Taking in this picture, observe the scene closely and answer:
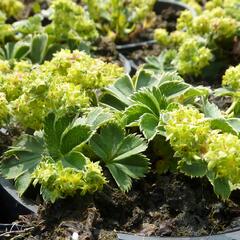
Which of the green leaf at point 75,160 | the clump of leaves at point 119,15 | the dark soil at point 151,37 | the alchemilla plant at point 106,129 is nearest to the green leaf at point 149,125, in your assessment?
the alchemilla plant at point 106,129

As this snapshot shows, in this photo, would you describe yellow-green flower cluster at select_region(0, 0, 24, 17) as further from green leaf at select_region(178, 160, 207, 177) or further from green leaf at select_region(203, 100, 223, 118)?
green leaf at select_region(178, 160, 207, 177)

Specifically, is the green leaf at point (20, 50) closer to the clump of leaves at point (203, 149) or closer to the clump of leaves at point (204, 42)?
the clump of leaves at point (204, 42)

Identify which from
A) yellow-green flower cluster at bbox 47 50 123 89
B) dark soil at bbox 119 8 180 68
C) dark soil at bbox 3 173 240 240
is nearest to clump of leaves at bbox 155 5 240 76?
dark soil at bbox 119 8 180 68

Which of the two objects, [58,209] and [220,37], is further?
[220,37]

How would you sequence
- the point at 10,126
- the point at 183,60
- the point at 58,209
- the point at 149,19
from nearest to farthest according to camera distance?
the point at 58,209 < the point at 10,126 < the point at 183,60 < the point at 149,19

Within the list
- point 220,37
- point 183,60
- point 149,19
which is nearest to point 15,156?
point 183,60

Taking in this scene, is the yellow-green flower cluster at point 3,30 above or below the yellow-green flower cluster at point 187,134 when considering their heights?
below

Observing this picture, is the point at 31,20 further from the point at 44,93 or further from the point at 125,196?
the point at 125,196
